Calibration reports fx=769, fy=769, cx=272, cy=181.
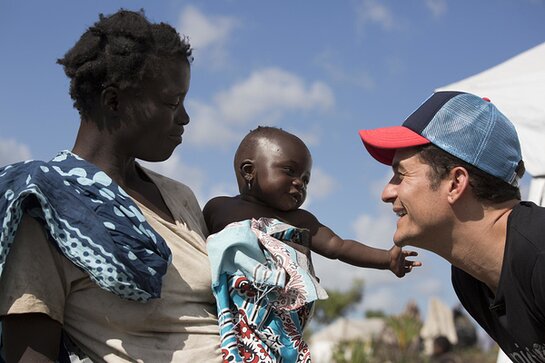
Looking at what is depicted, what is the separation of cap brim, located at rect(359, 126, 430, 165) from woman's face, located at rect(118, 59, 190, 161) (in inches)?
29.1

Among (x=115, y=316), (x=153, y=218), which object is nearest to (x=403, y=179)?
(x=153, y=218)

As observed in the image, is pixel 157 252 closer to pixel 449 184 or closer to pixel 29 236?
pixel 29 236

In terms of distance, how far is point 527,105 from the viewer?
13.9ft

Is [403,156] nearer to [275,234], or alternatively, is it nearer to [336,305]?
[275,234]

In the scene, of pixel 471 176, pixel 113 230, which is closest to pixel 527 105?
pixel 471 176

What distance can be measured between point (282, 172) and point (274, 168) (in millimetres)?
37

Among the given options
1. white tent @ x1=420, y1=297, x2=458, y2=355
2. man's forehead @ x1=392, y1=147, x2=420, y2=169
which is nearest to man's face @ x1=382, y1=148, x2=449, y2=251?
man's forehead @ x1=392, y1=147, x2=420, y2=169

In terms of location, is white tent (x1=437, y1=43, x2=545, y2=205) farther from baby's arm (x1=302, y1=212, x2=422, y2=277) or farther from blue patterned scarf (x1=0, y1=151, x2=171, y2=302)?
blue patterned scarf (x1=0, y1=151, x2=171, y2=302)

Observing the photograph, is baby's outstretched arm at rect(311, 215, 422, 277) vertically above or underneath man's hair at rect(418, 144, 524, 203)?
underneath

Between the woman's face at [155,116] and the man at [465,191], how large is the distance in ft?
2.49

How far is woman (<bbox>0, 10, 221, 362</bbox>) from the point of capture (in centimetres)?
221

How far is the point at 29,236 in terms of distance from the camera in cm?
225

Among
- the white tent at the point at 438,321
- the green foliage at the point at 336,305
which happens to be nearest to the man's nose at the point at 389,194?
the white tent at the point at 438,321

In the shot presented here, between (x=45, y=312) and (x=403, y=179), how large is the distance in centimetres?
136
